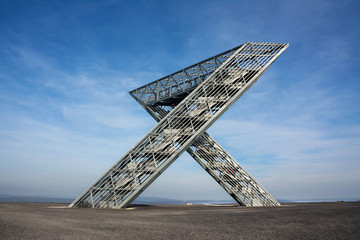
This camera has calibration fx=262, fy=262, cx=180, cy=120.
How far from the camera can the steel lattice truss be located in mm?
20641

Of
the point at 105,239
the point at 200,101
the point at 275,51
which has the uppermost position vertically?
the point at 275,51

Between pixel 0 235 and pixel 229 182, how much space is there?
20297mm

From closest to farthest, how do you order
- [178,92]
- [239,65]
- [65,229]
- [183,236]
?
[183,236] → [65,229] → [239,65] → [178,92]

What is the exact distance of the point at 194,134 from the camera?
21.0 meters

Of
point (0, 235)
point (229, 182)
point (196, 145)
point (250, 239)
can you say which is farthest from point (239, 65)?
point (0, 235)

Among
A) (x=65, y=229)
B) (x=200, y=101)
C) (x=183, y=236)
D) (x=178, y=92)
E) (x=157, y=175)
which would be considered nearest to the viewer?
(x=183, y=236)

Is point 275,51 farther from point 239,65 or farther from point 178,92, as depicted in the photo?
point 178,92

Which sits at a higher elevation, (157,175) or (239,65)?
(239,65)

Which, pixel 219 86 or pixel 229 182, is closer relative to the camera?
pixel 219 86

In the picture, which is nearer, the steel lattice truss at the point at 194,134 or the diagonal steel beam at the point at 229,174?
the steel lattice truss at the point at 194,134

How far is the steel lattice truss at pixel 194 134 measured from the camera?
20.6 m

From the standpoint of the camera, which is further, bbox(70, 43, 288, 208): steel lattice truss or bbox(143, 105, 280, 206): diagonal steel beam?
bbox(143, 105, 280, 206): diagonal steel beam

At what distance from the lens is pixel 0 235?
24.3 feet

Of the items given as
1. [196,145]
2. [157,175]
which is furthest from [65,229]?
[196,145]
